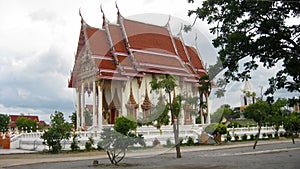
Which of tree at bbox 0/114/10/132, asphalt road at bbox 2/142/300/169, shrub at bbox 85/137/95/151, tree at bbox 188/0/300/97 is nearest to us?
tree at bbox 188/0/300/97

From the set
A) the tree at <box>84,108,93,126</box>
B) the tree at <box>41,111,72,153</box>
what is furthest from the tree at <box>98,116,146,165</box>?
the tree at <box>84,108,93,126</box>

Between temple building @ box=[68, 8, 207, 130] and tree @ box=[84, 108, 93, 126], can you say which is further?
tree @ box=[84, 108, 93, 126]

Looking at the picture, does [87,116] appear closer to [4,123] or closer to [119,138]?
[119,138]

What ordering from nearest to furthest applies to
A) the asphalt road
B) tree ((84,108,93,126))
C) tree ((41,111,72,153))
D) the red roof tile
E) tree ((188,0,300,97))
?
tree ((188,0,300,97))
the asphalt road
tree ((41,111,72,153))
the red roof tile
tree ((84,108,93,126))

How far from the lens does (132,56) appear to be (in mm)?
31531

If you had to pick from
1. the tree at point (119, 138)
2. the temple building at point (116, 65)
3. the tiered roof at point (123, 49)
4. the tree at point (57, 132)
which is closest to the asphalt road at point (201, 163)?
the tree at point (119, 138)

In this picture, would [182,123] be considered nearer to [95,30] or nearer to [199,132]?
[199,132]

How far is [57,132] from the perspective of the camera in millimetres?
23875

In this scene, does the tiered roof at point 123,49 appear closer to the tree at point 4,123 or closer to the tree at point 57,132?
the tree at point 57,132

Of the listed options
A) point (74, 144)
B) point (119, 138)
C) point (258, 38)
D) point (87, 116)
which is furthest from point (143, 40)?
point (258, 38)

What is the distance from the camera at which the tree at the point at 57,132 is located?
78.2 feet

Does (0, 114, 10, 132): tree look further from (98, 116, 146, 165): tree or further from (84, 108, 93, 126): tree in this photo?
(98, 116, 146, 165): tree

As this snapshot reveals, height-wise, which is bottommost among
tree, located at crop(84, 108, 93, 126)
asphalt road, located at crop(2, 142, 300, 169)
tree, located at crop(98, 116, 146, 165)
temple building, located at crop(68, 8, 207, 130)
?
asphalt road, located at crop(2, 142, 300, 169)

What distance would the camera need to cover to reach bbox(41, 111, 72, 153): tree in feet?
78.2
